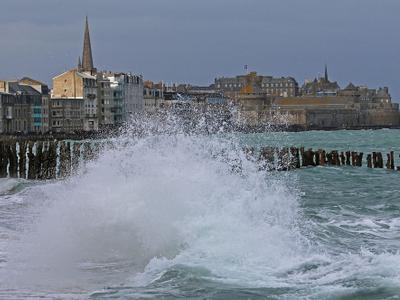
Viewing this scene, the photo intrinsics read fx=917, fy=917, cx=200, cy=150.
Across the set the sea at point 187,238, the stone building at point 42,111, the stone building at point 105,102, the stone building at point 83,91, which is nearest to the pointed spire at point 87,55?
the stone building at point 105,102

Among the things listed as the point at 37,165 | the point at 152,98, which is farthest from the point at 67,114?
the point at 37,165

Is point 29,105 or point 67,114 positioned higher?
point 29,105

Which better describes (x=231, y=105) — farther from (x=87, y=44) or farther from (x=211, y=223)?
(x=211, y=223)

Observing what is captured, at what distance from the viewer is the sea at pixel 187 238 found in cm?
1148

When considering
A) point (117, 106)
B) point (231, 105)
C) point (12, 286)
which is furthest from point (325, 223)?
point (231, 105)

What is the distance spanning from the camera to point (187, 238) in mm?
13914

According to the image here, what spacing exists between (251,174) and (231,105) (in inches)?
5942

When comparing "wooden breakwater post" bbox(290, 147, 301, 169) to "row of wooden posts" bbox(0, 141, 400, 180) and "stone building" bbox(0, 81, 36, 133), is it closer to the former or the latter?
"row of wooden posts" bbox(0, 141, 400, 180)

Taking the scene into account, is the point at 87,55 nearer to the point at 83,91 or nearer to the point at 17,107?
the point at 83,91

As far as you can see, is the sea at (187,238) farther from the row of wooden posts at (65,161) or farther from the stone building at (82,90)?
the stone building at (82,90)

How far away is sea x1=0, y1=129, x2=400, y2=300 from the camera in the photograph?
11.5 meters

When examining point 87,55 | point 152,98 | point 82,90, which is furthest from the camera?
point 87,55

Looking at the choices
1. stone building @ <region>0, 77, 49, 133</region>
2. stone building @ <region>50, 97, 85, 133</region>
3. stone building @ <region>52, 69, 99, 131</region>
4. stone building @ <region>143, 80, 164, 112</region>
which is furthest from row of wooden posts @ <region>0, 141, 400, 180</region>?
stone building @ <region>143, 80, 164, 112</region>

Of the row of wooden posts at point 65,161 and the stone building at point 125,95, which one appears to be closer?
the row of wooden posts at point 65,161
